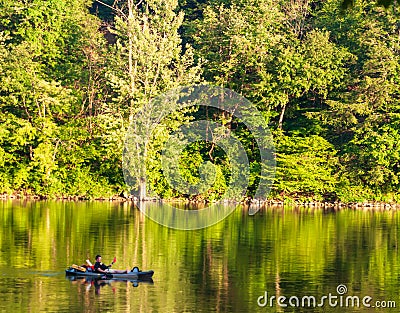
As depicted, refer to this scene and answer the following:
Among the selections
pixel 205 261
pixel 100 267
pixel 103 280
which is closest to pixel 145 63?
pixel 205 261

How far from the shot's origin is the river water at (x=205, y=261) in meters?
21.7

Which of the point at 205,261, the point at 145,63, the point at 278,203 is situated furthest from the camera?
the point at 278,203

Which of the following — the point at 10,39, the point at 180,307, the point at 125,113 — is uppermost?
the point at 10,39

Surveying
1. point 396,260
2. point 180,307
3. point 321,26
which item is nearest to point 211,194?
point 321,26

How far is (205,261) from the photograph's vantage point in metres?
28.0

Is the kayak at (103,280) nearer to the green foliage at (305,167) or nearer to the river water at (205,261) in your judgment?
the river water at (205,261)

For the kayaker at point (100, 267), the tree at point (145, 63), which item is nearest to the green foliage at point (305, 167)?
the tree at point (145, 63)

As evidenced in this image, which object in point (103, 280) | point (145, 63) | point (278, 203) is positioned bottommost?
point (103, 280)

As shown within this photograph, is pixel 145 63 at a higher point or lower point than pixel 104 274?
higher

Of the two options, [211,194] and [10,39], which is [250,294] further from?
[10,39]

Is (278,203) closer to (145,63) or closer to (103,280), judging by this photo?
(145,63)

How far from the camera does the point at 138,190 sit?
49.8 m

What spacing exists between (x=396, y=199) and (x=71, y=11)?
21645mm

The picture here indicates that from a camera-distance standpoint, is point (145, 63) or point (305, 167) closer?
point (145, 63)
